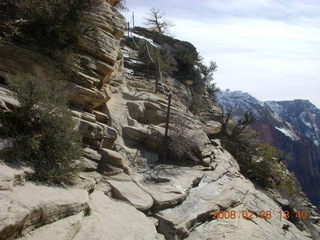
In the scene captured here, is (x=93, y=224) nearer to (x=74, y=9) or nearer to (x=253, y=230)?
(x=253, y=230)

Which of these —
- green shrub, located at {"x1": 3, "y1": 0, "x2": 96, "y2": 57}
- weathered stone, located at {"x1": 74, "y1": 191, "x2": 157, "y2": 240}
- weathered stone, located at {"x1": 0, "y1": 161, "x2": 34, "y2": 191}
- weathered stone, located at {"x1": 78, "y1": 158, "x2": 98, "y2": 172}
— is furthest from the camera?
green shrub, located at {"x1": 3, "y1": 0, "x2": 96, "y2": 57}

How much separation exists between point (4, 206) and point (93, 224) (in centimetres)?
158

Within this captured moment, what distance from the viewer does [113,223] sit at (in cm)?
479

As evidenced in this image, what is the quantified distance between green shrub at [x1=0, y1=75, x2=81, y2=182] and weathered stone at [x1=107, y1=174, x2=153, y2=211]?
126cm

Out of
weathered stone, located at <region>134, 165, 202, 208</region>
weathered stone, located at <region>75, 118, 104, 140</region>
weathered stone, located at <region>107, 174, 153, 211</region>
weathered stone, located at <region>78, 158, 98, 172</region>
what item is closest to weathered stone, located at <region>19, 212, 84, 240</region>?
weathered stone, located at <region>107, 174, 153, 211</region>

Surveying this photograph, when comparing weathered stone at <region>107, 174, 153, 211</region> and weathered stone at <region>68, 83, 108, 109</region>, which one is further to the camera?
weathered stone at <region>68, 83, 108, 109</region>

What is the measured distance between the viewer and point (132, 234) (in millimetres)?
4750

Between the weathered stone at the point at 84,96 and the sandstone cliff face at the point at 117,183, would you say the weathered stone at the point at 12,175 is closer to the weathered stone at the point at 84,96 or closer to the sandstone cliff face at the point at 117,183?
the sandstone cliff face at the point at 117,183

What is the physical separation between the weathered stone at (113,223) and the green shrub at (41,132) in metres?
0.87

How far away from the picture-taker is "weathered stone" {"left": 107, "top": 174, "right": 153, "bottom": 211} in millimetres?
6063

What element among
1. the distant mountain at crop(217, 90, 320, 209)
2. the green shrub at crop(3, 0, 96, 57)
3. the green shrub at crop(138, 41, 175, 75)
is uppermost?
the green shrub at crop(138, 41, 175, 75)

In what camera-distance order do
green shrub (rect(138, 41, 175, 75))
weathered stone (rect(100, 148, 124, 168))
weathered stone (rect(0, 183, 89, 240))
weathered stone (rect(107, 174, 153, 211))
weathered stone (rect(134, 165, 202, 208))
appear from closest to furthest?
weathered stone (rect(0, 183, 89, 240)) < weathered stone (rect(107, 174, 153, 211)) < weathered stone (rect(134, 165, 202, 208)) < weathered stone (rect(100, 148, 124, 168)) < green shrub (rect(138, 41, 175, 75))

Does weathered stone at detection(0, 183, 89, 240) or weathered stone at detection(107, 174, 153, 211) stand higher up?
weathered stone at detection(0, 183, 89, 240)

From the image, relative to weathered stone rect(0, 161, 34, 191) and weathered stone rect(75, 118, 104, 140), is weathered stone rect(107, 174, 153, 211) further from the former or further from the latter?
weathered stone rect(0, 161, 34, 191)
